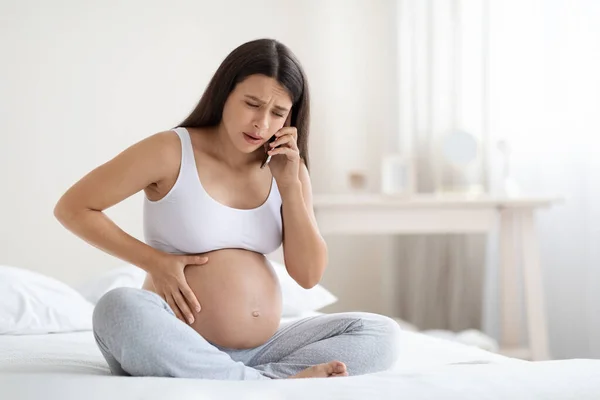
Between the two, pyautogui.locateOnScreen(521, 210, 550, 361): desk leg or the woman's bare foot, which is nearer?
the woman's bare foot

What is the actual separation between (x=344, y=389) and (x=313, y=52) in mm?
2490

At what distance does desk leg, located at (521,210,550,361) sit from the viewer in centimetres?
288

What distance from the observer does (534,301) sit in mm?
2893

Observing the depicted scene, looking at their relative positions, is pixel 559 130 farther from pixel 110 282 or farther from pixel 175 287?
pixel 175 287

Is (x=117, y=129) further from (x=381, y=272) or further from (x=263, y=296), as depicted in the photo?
(x=263, y=296)

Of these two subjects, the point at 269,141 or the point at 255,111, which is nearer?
the point at 255,111

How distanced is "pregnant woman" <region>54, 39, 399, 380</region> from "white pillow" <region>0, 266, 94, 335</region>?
2.11ft

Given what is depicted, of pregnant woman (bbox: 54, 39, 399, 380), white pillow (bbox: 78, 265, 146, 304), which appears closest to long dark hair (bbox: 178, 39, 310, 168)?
pregnant woman (bbox: 54, 39, 399, 380)

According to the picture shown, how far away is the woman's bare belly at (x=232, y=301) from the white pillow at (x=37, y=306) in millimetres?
743

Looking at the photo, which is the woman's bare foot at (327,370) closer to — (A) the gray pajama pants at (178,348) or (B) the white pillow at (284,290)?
(A) the gray pajama pants at (178,348)

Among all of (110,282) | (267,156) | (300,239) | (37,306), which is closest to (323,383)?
(300,239)

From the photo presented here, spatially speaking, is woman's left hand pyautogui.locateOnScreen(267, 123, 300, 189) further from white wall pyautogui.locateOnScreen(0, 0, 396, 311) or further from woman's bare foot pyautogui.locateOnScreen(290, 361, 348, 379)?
white wall pyautogui.locateOnScreen(0, 0, 396, 311)

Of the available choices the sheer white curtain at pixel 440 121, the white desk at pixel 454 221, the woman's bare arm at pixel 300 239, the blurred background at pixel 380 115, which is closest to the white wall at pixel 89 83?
the blurred background at pixel 380 115

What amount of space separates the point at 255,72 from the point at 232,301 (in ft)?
1.32
